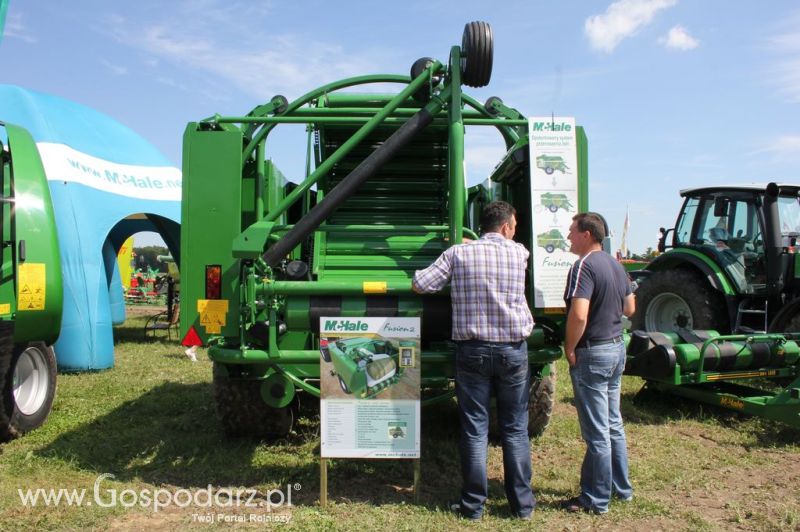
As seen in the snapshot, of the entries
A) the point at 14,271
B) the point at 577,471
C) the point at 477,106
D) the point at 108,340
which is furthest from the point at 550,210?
the point at 108,340

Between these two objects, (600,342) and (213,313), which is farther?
(213,313)

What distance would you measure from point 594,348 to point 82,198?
24.9 feet

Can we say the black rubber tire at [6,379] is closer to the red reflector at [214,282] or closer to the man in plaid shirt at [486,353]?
the red reflector at [214,282]

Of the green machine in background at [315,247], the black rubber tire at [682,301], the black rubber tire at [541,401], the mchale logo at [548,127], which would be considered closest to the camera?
the green machine in background at [315,247]

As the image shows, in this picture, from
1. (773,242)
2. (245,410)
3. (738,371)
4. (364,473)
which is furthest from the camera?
(773,242)

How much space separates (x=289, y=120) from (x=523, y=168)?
165cm

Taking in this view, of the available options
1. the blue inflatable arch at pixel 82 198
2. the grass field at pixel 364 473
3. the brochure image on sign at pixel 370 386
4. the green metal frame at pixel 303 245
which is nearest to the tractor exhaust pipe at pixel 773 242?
the grass field at pixel 364 473

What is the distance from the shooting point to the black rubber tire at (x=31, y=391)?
493 cm

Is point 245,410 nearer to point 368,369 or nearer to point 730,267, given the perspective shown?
point 368,369

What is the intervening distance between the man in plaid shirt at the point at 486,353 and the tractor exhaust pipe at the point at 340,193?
887 mm

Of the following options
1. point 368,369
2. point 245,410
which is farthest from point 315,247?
point 368,369

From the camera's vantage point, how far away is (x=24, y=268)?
492 centimetres

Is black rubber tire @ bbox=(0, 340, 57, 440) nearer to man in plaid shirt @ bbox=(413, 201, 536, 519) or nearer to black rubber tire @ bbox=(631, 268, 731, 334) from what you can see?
man in plaid shirt @ bbox=(413, 201, 536, 519)

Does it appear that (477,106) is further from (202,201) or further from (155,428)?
(155,428)
